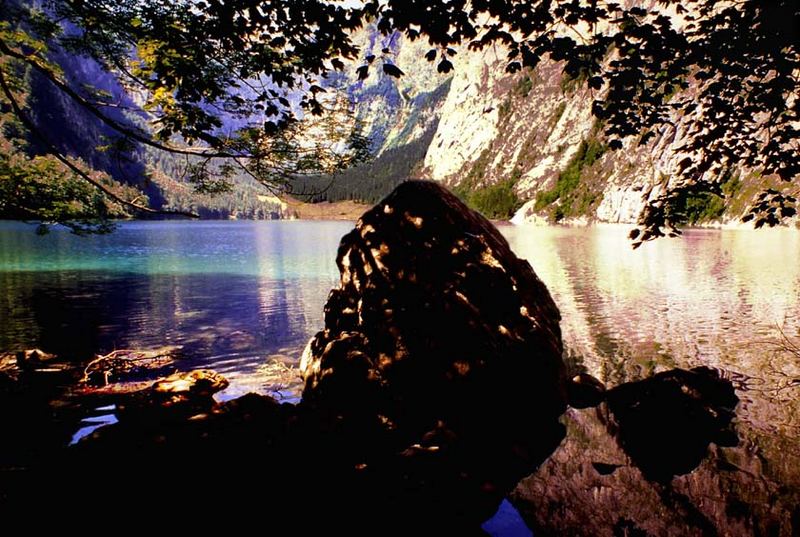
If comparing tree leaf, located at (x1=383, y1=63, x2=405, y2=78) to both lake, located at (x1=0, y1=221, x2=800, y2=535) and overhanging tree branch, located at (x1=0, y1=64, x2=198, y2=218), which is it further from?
lake, located at (x1=0, y1=221, x2=800, y2=535)

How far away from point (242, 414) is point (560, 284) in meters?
29.1

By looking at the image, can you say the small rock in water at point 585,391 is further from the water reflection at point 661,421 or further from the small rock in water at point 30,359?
the small rock in water at point 30,359

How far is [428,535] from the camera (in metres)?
6.65

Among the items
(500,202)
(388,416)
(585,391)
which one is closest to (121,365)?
(388,416)

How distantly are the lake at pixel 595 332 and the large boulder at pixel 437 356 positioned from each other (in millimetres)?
1102

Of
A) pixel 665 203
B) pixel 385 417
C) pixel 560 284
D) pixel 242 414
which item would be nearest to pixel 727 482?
pixel 665 203

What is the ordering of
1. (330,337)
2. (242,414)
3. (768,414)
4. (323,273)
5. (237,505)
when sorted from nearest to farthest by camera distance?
(237,505), (242,414), (768,414), (330,337), (323,273)

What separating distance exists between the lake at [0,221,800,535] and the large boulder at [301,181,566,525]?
43.4 inches

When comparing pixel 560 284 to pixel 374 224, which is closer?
pixel 374 224

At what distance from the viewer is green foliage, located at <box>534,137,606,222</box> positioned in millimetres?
152000

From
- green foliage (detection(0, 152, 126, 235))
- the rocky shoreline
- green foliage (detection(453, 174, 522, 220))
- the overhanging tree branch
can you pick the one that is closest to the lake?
the rocky shoreline

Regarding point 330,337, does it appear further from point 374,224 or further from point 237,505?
point 237,505

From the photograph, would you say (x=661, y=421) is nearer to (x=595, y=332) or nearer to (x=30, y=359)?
(x=595, y=332)

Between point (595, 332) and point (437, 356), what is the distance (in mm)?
13407
